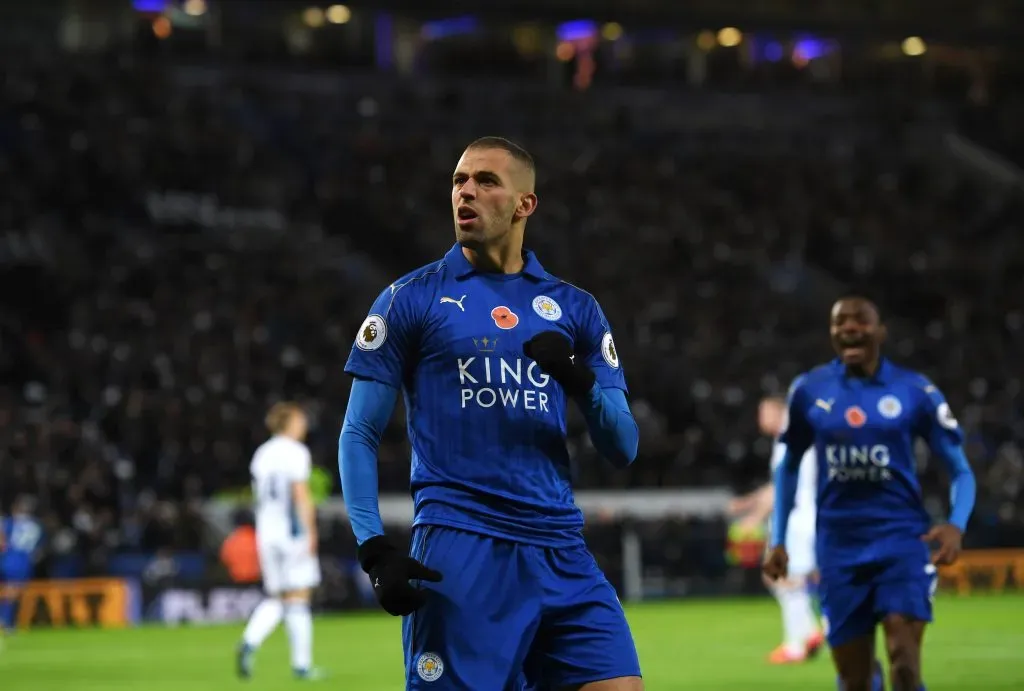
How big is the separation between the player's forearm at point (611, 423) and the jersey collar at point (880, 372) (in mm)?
3759

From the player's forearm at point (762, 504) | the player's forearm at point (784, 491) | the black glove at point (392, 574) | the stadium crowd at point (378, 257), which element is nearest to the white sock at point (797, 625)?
the player's forearm at point (762, 504)

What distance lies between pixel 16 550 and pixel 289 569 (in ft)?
23.2

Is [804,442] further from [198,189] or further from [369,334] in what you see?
[198,189]

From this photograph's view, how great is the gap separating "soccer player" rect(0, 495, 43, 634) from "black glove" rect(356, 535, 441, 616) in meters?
17.0

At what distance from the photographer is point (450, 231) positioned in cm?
3200

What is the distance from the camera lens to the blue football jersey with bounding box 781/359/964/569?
841 centimetres

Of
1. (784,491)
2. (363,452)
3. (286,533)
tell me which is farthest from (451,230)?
(363,452)

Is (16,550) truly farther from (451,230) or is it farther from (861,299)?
(861,299)

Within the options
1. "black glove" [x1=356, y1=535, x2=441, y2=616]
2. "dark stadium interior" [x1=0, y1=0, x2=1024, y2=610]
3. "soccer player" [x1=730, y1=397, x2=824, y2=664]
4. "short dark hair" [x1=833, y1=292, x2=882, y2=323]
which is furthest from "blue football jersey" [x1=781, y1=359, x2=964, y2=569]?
"dark stadium interior" [x1=0, y1=0, x2=1024, y2=610]

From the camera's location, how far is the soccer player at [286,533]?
14.5 m

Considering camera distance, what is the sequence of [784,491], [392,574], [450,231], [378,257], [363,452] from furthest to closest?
[378,257]
[450,231]
[784,491]
[363,452]
[392,574]

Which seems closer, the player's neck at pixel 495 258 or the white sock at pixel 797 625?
the player's neck at pixel 495 258

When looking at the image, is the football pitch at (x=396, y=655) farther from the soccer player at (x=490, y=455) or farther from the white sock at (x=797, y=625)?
the soccer player at (x=490, y=455)

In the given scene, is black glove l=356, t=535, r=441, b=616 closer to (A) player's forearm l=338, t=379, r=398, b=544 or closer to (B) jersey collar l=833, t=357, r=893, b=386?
(A) player's forearm l=338, t=379, r=398, b=544
